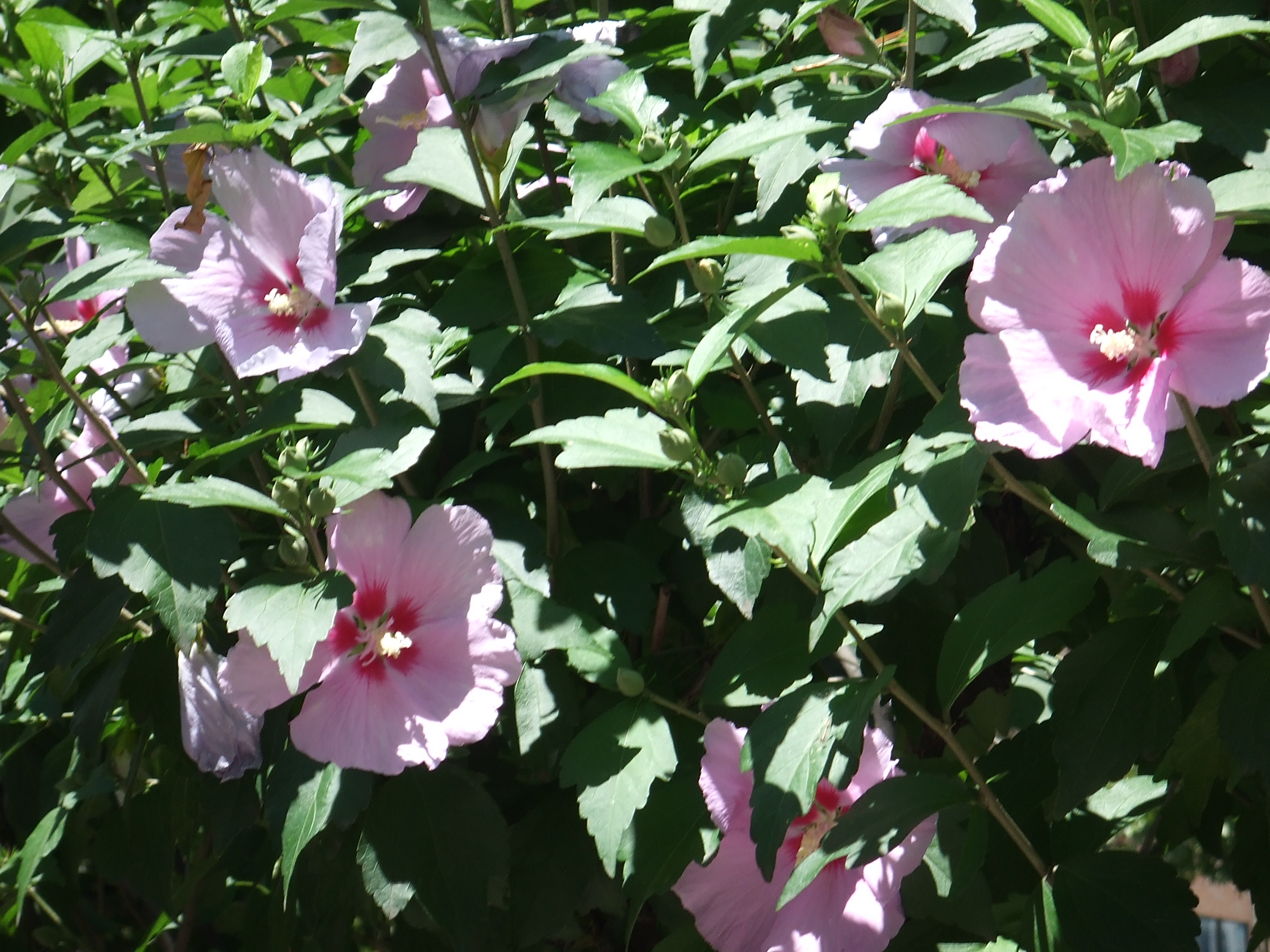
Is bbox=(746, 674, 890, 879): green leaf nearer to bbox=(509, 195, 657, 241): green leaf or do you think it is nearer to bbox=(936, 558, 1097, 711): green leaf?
bbox=(936, 558, 1097, 711): green leaf

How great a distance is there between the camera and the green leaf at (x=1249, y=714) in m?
0.91

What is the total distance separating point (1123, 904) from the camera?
3.26ft

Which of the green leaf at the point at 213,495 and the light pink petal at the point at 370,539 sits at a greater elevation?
the green leaf at the point at 213,495

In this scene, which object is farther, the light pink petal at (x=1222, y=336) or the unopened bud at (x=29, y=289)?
the unopened bud at (x=29, y=289)

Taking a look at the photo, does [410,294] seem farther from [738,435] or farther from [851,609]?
[851,609]

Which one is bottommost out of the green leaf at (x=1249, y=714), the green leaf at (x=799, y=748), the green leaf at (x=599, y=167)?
the green leaf at (x=1249, y=714)

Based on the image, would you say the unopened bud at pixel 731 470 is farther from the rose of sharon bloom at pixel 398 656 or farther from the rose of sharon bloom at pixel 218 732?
the rose of sharon bloom at pixel 218 732

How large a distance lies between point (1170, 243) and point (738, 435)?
0.51 metres

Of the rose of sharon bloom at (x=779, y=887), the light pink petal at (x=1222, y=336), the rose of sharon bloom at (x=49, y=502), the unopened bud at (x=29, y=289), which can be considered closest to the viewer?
the light pink petal at (x=1222, y=336)

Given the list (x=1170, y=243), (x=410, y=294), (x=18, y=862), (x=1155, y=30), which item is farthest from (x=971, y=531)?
(x=18, y=862)

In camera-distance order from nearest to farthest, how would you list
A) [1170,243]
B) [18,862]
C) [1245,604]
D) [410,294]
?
[1170,243]
[1245,604]
[410,294]
[18,862]

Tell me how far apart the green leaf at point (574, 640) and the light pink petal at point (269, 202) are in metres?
0.43

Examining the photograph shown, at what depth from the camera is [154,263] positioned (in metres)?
1.18

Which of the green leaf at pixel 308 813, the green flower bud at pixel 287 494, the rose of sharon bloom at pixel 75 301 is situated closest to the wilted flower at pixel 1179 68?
the green flower bud at pixel 287 494
